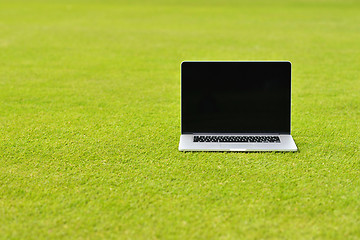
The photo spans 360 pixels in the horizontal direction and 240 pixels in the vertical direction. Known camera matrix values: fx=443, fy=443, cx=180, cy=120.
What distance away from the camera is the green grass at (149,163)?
10.8 feet

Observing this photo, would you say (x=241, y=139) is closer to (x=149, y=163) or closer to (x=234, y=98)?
(x=234, y=98)

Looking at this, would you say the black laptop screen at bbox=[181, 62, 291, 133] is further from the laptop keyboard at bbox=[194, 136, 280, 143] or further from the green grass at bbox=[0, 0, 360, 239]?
the green grass at bbox=[0, 0, 360, 239]

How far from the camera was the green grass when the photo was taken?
3.30 metres

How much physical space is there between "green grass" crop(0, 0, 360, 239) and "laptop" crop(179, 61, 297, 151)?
13.2 inches


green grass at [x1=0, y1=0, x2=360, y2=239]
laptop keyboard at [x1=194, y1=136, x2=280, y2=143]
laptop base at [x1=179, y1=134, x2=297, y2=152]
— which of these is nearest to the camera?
green grass at [x1=0, y1=0, x2=360, y2=239]

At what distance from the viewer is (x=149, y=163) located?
4348mm

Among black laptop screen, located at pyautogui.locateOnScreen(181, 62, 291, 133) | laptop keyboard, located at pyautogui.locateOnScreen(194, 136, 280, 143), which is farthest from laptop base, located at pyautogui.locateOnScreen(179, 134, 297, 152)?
black laptop screen, located at pyautogui.locateOnScreen(181, 62, 291, 133)

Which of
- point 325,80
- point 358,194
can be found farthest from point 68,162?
point 325,80

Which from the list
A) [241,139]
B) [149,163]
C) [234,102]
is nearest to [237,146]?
[241,139]

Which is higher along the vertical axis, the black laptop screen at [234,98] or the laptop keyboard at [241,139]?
the black laptop screen at [234,98]

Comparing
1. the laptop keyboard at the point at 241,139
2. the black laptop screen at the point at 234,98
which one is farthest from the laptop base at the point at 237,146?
the black laptop screen at the point at 234,98

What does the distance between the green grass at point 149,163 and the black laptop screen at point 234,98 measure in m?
0.38

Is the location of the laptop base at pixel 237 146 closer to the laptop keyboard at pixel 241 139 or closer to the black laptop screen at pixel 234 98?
the laptop keyboard at pixel 241 139

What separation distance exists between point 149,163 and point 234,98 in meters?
1.16
